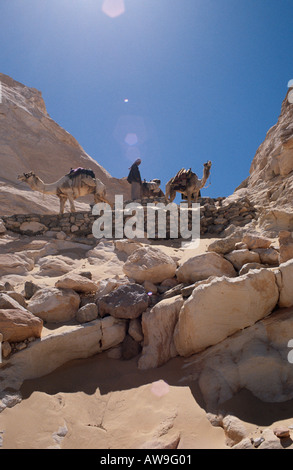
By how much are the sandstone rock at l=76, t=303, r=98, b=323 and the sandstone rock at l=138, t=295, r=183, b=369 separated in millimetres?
653

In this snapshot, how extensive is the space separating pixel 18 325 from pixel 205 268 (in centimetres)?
244

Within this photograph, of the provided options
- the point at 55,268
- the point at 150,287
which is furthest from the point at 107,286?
the point at 55,268

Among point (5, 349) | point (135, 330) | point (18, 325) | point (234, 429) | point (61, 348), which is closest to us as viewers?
point (234, 429)

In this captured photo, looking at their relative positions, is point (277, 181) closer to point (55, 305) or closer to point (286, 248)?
point (286, 248)

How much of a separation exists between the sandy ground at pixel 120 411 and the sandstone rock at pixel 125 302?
0.57m

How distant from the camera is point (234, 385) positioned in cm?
228

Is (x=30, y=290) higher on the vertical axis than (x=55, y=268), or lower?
lower

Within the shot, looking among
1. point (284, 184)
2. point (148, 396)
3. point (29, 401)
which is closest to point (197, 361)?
point (148, 396)

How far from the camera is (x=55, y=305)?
344cm

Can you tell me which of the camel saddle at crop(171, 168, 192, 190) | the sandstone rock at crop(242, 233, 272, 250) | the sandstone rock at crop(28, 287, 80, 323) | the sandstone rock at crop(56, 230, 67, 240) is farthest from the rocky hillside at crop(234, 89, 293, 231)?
the sandstone rock at crop(56, 230, 67, 240)

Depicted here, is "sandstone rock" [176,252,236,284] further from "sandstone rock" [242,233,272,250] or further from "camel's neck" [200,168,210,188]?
"camel's neck" [200,168,210,188]

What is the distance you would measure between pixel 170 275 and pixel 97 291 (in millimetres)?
1133

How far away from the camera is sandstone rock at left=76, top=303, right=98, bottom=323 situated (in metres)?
3.37
